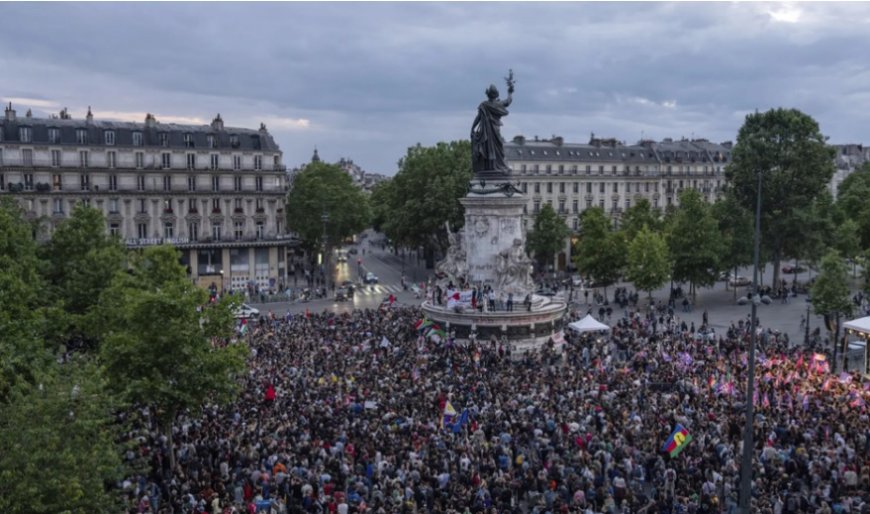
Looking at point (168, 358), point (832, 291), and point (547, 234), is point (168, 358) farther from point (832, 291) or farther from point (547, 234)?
point (547, 234)

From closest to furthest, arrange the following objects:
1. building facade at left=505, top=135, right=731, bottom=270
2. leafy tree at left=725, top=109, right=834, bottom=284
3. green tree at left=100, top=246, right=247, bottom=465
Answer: green tree at left=100, top=246, right=247, bottom=465 < leafy tree at left=725, top=109, right=834, bottom=284 < building facade at left=505, top=135, right=731, bottom=270

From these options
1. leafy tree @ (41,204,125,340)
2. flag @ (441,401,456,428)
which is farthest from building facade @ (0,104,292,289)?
flag @ (441,401,456,428)

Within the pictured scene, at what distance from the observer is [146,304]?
24047 mm

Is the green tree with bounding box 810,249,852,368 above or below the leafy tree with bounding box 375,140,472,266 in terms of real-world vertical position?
below

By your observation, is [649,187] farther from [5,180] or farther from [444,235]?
[5,180]

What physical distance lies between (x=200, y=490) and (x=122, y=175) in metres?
53.8

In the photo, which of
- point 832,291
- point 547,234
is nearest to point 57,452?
point 832,291

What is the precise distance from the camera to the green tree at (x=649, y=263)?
56125 mm

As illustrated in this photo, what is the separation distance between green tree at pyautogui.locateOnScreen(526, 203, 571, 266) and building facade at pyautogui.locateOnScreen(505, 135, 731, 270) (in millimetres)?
3685

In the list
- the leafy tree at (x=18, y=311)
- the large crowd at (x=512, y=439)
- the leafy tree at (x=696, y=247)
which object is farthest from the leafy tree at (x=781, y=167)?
the leafy tree at (x=18, y=311)

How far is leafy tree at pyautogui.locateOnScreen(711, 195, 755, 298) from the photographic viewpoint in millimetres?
61719

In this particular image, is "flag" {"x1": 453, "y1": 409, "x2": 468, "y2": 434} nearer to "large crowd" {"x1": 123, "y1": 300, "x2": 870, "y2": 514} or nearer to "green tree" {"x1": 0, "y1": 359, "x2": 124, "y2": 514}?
"large crowd" {"x1": 123, "y1": 300, "x2": 870, "y2": 514}

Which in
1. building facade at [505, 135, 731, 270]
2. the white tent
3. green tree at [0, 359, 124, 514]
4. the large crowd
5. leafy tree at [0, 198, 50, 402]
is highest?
building facade at [505, 135, 731, 270]

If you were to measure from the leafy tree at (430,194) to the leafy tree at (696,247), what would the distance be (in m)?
21.9
